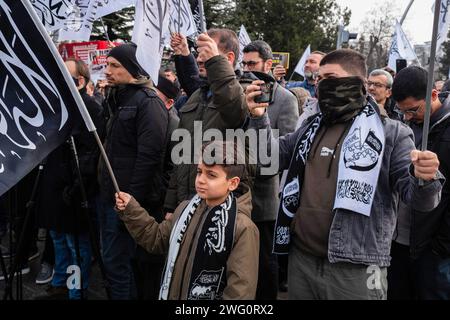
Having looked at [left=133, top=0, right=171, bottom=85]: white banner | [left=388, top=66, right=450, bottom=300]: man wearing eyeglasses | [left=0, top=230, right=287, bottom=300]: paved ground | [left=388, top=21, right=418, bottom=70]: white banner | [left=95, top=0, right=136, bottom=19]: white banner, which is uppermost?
[left=95, top=0, right=136, bottom=19]: white banner

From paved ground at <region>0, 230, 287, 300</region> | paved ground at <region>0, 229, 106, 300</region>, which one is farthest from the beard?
paved ground at <region>0, 229, 106, 300</region>

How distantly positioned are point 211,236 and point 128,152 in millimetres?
1262

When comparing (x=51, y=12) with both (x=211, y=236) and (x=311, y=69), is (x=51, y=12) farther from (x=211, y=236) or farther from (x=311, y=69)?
(x=311, y=69)

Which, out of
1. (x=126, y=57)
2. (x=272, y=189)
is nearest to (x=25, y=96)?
(x=126, y=57)

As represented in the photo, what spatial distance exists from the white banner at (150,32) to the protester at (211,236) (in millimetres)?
634

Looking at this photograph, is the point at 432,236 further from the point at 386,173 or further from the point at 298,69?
the point at 298,69

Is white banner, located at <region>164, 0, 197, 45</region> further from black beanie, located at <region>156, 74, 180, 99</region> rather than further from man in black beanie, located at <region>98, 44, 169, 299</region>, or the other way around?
black beanie, located at <region>156, 74, 180, 99</region>

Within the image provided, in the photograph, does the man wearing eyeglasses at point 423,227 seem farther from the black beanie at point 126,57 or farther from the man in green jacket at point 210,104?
the black beanie at point 126,57

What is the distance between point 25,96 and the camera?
2264mm

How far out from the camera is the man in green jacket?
247 cm

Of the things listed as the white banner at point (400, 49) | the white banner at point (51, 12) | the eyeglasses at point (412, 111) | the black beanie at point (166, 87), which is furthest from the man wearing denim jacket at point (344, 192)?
the white banner at point (400, 49)

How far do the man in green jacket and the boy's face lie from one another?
1.17 ft

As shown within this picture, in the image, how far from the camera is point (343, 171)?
2.15 meters

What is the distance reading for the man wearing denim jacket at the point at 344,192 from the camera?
211 cm
